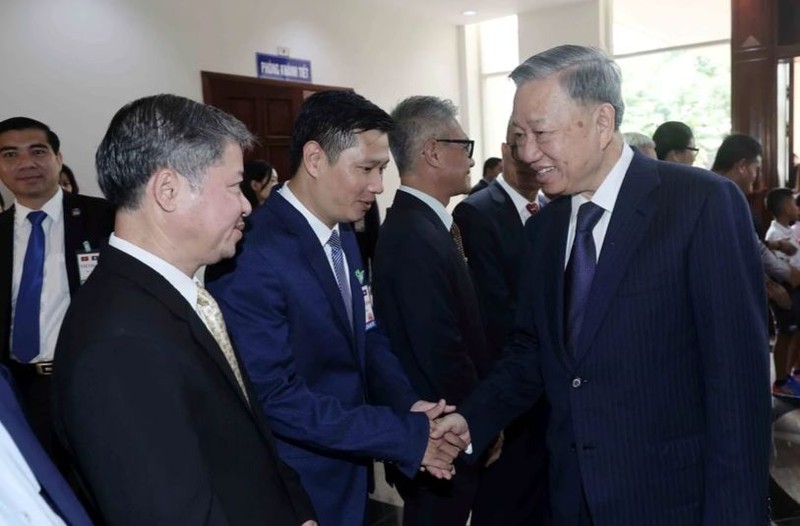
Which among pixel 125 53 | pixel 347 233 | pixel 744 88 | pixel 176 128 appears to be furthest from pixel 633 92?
pixel 176 128

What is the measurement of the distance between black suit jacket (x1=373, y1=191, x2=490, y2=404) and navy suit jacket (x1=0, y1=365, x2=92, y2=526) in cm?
123

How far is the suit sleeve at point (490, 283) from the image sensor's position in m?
2.66

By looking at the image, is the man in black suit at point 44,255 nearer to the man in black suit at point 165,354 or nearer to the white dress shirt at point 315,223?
the white dress shirt at point 315,223

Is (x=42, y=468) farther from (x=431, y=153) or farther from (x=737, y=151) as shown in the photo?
(x=737, y=151)

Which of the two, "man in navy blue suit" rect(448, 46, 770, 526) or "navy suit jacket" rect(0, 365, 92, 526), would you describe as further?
"man in navy blue suit" rect(448, 46, 770, 526)

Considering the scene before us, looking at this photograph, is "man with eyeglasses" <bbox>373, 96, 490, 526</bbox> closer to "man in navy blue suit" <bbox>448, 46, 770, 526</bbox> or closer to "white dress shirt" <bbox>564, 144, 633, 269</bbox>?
"man in navy blue suit" <bbox>448, 46, 770, 526</bbox>

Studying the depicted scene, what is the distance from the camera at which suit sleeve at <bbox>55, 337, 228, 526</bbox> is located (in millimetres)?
985

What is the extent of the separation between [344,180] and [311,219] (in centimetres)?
13

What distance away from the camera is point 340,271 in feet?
5.84

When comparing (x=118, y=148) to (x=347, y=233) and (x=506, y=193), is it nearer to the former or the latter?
(x=347, y=233)

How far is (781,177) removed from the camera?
7.44 metres

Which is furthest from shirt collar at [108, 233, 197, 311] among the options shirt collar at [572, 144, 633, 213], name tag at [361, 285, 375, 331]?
shirt collar at [572, 144, 633, 213]

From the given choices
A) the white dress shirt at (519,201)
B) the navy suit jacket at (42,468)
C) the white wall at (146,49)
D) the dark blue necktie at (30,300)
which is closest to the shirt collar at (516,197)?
the white dress shirt at (519,201)

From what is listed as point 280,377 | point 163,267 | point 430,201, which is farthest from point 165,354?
point 430,201
